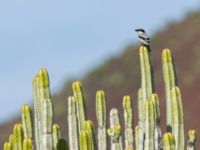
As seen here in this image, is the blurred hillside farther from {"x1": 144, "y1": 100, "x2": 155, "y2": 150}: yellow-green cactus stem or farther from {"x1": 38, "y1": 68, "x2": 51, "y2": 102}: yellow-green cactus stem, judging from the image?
{"x1": 144, "y1": 100, "x2": 155, "y2": 150}: yellow-green cactus stem

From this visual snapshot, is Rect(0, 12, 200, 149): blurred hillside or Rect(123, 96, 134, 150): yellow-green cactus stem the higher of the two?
Rect(0, 12, 200, 149): blurred hillside

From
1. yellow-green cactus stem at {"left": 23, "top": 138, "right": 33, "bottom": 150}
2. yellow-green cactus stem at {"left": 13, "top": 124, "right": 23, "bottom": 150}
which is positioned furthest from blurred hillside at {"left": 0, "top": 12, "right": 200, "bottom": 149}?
yellow-green cactus stem at {"left": 23, "top": 138, "right": 33, "bottom": 150}

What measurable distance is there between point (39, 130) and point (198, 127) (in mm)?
32584

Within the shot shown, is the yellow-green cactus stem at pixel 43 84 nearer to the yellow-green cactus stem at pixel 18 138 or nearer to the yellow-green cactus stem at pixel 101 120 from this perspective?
the yellow-green cactus stem at pixel 18 138

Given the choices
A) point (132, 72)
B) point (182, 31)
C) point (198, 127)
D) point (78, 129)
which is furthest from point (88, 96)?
point (78, 129)

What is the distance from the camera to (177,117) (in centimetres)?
1190

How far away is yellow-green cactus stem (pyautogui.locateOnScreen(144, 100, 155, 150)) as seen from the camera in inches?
455

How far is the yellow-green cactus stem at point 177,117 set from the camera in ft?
38.9

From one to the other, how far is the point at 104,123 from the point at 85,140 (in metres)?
1.10

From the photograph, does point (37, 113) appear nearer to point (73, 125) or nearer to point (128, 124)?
point (73, 125)

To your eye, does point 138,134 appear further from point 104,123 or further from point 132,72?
point 132,72

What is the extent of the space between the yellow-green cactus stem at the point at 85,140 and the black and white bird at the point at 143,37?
1.58m

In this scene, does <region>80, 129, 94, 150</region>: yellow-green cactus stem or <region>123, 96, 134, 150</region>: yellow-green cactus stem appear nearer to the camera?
<region>80, 129, 94, 150</region>: yellow-green cactus stem

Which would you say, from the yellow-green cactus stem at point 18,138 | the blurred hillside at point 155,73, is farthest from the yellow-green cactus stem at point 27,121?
the blurred hillside at point 155,73
